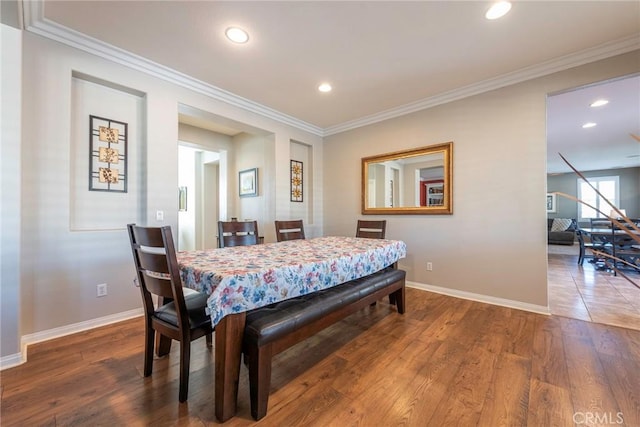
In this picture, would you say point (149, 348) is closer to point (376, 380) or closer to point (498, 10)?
point (376, 380)

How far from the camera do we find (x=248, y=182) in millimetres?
4820

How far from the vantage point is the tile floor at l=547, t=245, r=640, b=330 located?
2584 millimetres

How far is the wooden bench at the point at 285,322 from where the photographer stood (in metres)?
1.38

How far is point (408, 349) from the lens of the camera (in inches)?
80.4

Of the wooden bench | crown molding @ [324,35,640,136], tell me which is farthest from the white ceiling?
the wooden bench

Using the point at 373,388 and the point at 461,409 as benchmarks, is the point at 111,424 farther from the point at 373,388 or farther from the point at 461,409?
the point at 461,409

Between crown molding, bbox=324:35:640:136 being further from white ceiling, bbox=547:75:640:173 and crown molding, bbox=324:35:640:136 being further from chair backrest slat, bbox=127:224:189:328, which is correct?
chair backrest slat, bbox=127:224:189:328

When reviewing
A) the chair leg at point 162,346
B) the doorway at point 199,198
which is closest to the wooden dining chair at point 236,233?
the chair leg at point 162,346

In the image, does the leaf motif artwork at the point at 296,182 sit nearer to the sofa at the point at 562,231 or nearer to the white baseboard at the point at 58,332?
the white baseboard at the point at 58,332

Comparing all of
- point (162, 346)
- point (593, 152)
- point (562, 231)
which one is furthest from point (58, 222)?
point (562, 231)

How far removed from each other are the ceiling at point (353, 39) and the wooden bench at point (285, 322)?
2.09 m

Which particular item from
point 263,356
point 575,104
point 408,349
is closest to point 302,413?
point 263,356

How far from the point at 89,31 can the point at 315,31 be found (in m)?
1.87

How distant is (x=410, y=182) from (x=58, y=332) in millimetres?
3996
